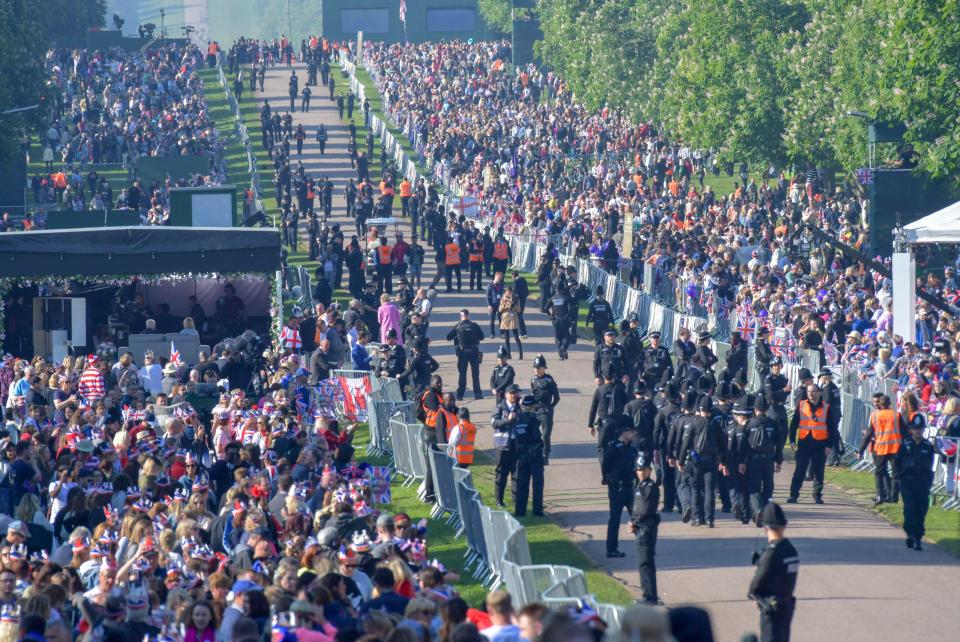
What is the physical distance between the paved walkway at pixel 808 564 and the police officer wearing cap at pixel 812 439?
28 centimetres

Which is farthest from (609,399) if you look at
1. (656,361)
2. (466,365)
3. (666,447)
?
(466,365)

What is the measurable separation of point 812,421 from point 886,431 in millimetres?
1331

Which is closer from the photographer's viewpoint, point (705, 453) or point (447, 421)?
point (705, 453)

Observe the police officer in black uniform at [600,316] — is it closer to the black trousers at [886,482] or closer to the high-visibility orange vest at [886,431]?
the black trousers at [886,482]

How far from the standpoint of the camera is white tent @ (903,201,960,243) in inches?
1184

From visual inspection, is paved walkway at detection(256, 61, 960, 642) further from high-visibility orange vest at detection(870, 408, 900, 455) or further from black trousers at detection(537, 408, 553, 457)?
high-visibility orange vest at detection(870, 408, 900, 455)

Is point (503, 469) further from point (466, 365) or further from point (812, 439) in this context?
point (466, 365)

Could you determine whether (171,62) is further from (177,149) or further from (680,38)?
(680,38)

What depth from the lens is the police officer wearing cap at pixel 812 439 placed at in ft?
76.2

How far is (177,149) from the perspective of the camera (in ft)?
208

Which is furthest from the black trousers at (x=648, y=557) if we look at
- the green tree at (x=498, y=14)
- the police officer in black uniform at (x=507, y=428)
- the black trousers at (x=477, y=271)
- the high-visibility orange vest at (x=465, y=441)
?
the green tree at (x=498, y=14)

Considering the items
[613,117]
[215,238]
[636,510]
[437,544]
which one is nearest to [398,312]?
[215,238]

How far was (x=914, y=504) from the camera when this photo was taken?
20500 mm

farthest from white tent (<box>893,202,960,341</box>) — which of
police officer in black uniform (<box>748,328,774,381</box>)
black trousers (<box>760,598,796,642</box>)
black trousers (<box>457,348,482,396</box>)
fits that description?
black trousers (<box>760,598,796,642</box>)
